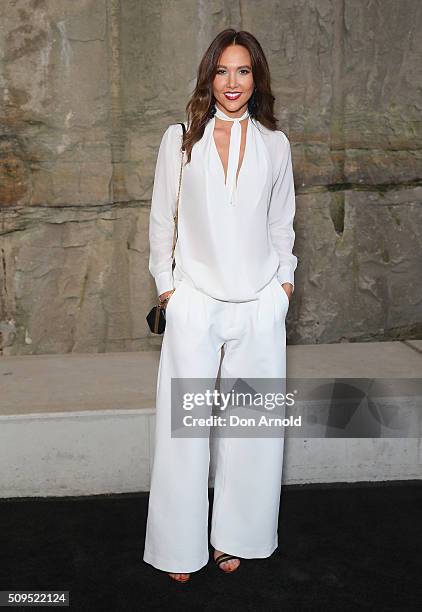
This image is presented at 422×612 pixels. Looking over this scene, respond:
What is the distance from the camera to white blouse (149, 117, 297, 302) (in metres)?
2.68

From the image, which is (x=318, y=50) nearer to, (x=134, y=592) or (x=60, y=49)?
(x=60, y=49)

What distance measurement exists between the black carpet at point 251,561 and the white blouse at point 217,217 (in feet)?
3.14

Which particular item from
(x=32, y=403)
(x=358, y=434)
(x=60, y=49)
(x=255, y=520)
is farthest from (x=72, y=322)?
(x=255, y=520)

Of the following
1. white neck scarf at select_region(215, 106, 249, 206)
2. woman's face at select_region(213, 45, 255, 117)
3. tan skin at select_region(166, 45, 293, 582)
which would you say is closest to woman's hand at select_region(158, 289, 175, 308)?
tan skin at select_region(166, 45, 293, 582)

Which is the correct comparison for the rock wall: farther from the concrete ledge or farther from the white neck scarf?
the white neck scarf

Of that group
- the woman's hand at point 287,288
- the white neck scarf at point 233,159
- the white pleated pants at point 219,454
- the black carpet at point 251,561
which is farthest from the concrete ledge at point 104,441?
the white neck scarf at point 233,159

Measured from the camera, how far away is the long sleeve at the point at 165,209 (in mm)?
2758

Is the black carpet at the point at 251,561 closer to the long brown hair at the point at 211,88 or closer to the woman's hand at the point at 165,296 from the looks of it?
the woman's hand at the point at 165,296

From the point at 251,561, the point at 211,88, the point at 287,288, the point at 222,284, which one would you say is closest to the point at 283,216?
the point at 287,288

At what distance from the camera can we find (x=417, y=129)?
4574 millimetres

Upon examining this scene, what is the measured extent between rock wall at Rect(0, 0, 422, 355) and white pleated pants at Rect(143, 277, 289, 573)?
173cm

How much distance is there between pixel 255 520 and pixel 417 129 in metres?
2.53

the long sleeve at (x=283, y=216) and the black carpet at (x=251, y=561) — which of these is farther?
the long sleeve at (x=283, y=216)

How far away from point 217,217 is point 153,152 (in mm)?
1779
